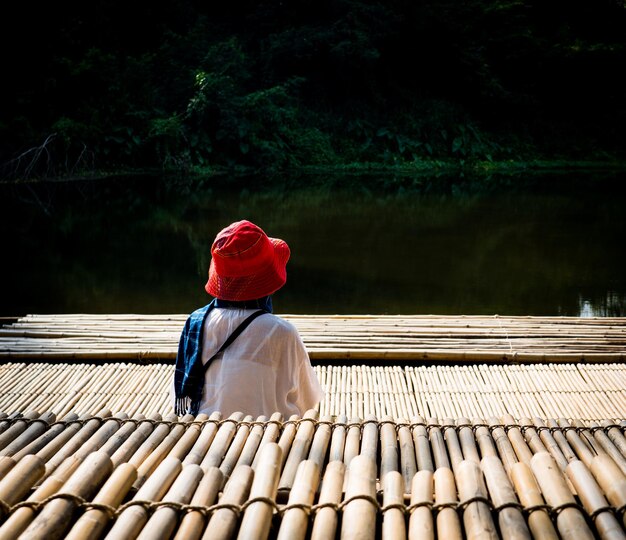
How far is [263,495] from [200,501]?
116 mm

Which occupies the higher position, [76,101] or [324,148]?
[76,101]

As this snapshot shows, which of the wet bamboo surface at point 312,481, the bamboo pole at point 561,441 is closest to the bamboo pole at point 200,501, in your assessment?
the wet bamboo surface at point 312,481

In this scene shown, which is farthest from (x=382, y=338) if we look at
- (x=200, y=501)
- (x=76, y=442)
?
(x=200, y=501)

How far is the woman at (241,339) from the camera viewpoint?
179 cm

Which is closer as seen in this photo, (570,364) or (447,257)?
(570,364)

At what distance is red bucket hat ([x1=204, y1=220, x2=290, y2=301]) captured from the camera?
177cm

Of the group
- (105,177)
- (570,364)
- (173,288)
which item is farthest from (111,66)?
(570,364)

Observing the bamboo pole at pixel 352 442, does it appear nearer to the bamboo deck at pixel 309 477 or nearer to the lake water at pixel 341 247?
the bamboo deck at pixel 309 477

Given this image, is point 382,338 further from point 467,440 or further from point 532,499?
point 532,499

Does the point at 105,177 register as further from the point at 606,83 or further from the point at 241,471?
the point at 606,83

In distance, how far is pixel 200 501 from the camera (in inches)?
42.7

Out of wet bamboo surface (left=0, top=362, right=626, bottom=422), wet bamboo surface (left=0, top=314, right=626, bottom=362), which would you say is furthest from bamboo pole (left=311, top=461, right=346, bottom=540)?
wet bamboo surface (left=0, top=314, right=626, bottom=362)

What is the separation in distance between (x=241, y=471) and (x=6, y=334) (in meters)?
3.34

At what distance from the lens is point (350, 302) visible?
6.07m
